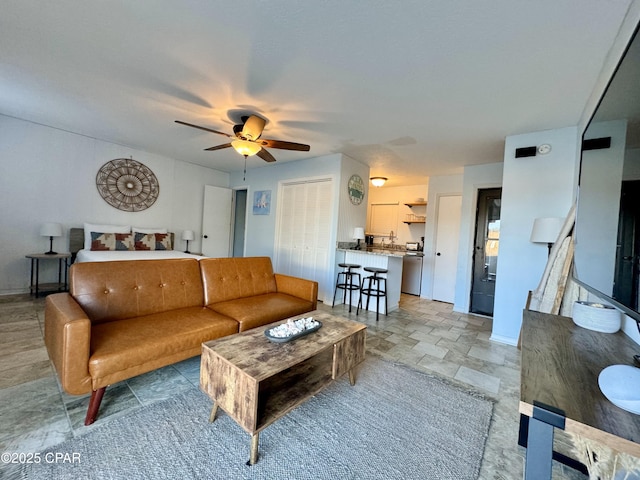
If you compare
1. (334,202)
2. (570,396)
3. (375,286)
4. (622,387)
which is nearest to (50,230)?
(334,202)

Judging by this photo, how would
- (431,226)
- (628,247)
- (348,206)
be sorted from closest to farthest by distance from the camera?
1. (628,247)
2. (348,206)
3. (431,226)

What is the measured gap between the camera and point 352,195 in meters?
4.59

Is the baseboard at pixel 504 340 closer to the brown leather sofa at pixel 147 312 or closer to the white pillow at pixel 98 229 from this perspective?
the brown leather sofa at pixel 147 312

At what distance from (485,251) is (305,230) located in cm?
308

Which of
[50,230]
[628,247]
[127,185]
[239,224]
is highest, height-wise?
[127,185]

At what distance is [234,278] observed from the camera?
112 inches

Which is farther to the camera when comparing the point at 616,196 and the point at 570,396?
the point at 616,196

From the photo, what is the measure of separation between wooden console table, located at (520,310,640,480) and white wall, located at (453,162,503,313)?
10.7 ft

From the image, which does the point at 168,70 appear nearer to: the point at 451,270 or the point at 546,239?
the point at 546,239

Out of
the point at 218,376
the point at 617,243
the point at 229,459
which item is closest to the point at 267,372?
the point at 218,376

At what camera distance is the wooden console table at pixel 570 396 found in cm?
67

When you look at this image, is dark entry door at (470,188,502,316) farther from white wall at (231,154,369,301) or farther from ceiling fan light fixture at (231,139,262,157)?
ceiling fan light fixture at (231,139,262,157)

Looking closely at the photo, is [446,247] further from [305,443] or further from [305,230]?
[305,443]

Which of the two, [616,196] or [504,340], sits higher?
[616,196]
